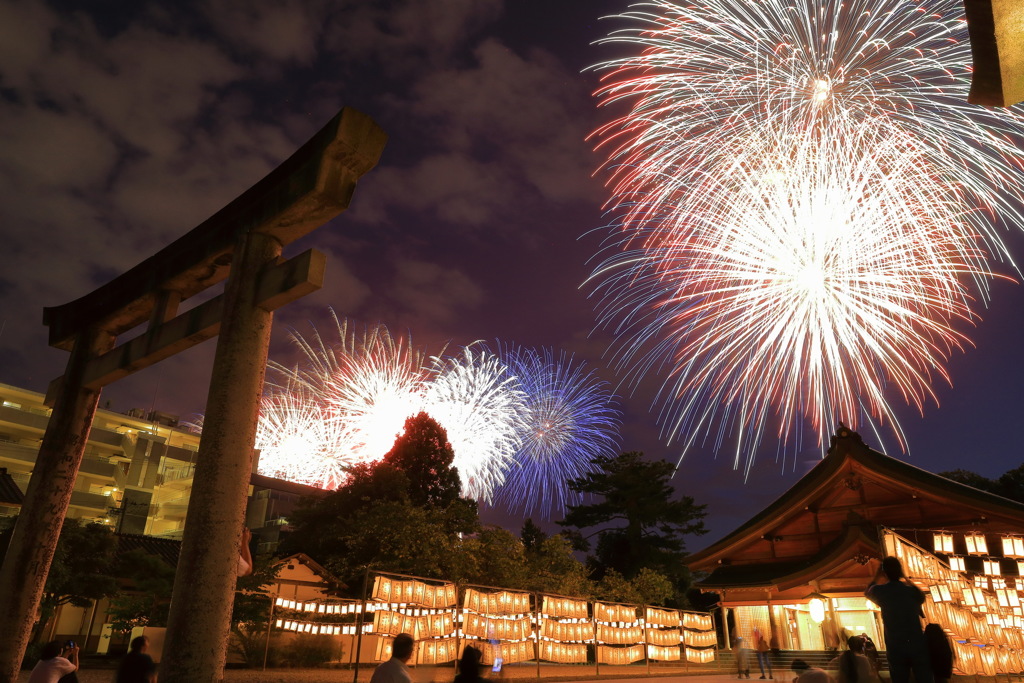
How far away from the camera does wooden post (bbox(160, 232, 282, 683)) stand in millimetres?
4664

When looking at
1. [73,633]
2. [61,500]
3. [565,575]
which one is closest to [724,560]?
[565,575]

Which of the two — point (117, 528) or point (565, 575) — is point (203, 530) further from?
point (117, 528)

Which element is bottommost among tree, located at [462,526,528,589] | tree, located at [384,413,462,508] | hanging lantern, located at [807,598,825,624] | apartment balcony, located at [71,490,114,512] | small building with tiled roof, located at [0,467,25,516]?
hanging lantern, located at [807,598,825,624]

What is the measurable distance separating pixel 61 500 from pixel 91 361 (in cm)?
187

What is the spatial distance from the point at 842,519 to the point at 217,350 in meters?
18.2

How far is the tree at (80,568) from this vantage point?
1598 centimetres

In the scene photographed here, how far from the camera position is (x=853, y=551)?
15875 mm

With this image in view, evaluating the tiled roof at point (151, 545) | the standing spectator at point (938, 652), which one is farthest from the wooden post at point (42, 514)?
the tiled roof at point (151, 545)

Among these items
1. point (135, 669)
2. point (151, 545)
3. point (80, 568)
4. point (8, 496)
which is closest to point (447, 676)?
point (135, 669)

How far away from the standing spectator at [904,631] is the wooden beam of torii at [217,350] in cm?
497

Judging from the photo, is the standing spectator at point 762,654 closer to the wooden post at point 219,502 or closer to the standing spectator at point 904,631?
the standing spectator at point 904,631

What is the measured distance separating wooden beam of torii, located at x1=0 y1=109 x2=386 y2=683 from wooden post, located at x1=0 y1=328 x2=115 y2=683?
0.01m

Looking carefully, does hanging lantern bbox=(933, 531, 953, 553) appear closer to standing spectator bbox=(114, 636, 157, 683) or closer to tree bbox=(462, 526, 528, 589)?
tree bbox=(462, 526, 528, 589)

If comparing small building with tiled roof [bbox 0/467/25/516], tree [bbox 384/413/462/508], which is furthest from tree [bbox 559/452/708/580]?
small building with tiled roof [bbox 0/467/25/516]
